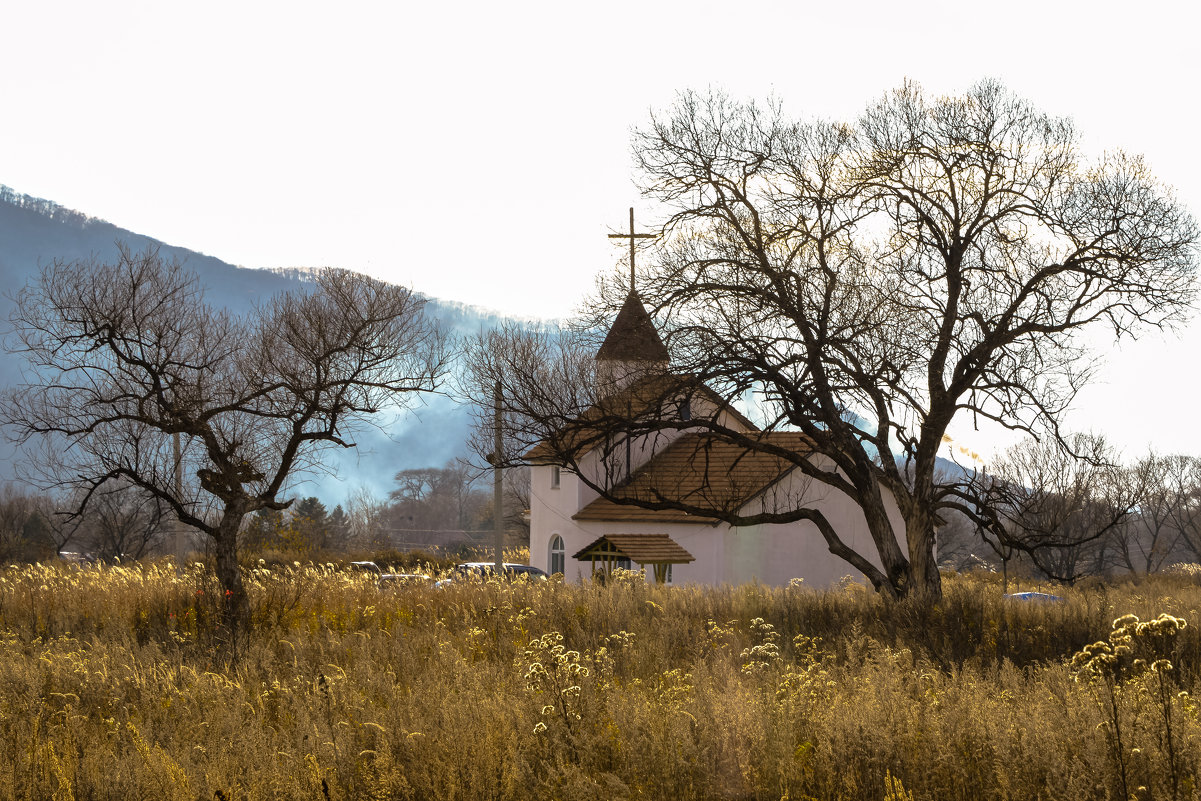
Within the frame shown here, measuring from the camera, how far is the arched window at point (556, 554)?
1417 inches

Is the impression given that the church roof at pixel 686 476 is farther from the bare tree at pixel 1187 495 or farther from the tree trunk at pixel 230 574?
the bare tree at pixel 1187 495

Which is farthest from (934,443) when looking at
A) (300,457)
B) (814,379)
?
(300,457)

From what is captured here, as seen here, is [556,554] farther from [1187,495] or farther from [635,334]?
[1187,495]

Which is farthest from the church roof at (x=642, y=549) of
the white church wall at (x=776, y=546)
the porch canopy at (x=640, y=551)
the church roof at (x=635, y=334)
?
the church roof at (x=635, y=334)

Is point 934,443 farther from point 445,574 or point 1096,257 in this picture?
point 445,574

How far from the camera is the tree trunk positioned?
Result: 533 inches

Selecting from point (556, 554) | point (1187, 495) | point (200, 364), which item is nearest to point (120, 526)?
point (556, 554)

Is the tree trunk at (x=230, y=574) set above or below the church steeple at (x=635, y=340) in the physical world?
below

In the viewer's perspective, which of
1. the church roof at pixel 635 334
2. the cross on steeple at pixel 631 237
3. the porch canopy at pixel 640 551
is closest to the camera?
the church roof at pixel 635 334

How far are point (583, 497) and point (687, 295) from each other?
1938 centimetres

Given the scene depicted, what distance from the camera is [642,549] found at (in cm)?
3070

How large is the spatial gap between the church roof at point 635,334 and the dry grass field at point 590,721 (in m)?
6.18

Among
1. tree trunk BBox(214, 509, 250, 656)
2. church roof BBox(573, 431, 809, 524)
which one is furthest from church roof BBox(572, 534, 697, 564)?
tree trunk BBox(214, 509, 250, 656)

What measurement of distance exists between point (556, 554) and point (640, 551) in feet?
21.0
